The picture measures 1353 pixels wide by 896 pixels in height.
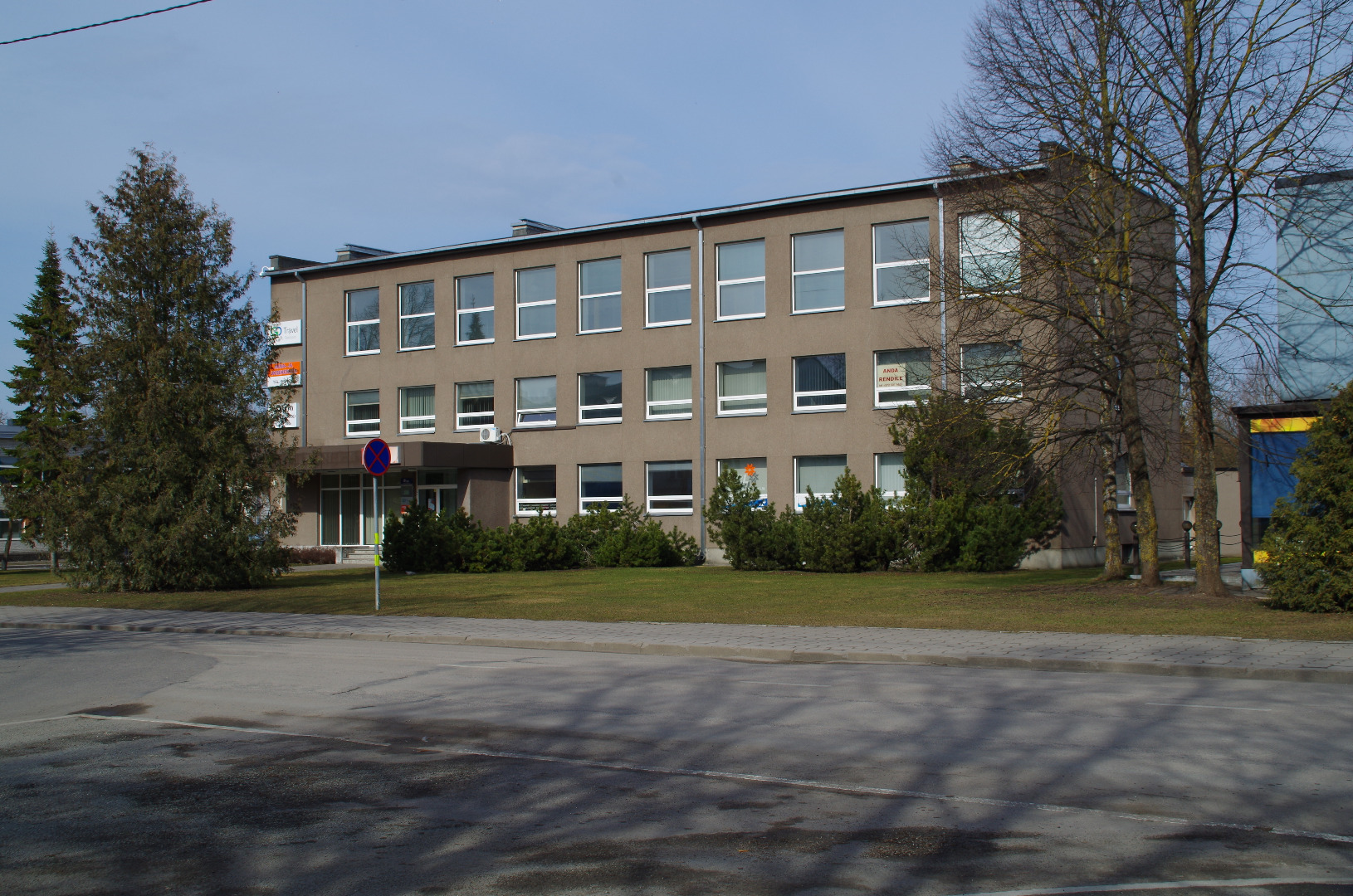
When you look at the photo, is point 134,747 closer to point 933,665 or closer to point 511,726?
point 511,726

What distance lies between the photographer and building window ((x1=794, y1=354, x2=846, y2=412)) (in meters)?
32.6

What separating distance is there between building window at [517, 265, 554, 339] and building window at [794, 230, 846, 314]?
892 centimetres

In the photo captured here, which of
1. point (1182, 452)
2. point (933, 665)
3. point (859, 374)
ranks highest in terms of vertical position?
point (859, 374)

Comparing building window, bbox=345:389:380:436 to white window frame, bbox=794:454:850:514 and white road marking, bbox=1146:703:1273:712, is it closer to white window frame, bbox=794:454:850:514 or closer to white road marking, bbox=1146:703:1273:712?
white window frame, bbox=794:454:850:514

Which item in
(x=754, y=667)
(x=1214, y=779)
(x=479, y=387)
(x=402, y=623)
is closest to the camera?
(x=1214, y=779)

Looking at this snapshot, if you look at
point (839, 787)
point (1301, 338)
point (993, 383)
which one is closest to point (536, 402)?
point (993, 383)

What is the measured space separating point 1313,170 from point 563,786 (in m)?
16.3

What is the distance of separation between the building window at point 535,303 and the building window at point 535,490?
4.59 metres

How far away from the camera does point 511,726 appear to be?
848 cm

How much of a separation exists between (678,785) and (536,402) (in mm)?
31548

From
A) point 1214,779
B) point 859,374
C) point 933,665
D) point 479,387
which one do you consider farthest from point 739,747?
point 479,387

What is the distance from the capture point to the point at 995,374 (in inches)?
796

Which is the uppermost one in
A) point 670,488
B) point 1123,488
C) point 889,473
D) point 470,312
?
point 470,312

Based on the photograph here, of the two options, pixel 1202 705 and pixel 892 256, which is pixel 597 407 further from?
pixel 1202 705
